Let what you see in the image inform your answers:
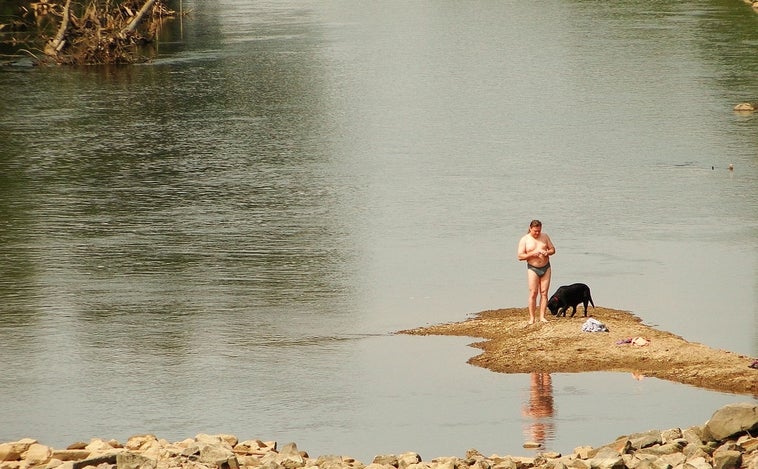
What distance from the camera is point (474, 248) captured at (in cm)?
2938

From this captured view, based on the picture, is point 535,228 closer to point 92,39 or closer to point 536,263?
point 536,263

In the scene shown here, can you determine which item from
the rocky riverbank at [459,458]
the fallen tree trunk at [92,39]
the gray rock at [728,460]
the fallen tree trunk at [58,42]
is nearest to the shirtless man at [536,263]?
the rocky riverbank at [459,458]

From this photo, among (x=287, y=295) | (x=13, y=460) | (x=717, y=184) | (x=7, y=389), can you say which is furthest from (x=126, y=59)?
(x=13, y=460)

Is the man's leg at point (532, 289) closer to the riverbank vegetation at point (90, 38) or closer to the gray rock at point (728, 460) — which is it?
the gray rock at point (728, 460)

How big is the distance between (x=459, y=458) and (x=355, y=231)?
1505 centimetres

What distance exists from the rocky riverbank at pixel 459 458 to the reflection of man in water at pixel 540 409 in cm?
132

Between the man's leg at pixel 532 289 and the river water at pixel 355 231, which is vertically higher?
the man's leg at pixel 532 289

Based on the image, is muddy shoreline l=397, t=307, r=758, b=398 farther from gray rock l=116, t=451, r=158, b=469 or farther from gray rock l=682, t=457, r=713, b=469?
gray rock l=116, t=451, r=158, b=469

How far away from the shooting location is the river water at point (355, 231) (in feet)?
64.4

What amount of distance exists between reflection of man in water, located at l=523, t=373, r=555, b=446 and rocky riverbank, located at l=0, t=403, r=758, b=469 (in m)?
1.32

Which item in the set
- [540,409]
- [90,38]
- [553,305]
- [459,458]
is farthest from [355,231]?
[90,38]

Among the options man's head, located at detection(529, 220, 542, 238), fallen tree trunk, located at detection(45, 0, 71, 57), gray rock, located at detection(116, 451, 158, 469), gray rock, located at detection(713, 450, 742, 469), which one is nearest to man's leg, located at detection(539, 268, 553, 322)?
man's head, located at detection(529, 220, 542, 238)

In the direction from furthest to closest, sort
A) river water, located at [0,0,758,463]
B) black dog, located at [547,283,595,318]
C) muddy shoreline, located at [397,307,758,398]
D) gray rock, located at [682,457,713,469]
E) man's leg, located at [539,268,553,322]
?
black dog, located at [547,283,595,318], man's leg, located at [539,268,553,322], muddy shoreline, located at [397,307,758,398], river water, located at [0,0,758,463], gray rock, located at [682,457,713,469]

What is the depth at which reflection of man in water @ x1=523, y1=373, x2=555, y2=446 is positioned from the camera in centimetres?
1825
